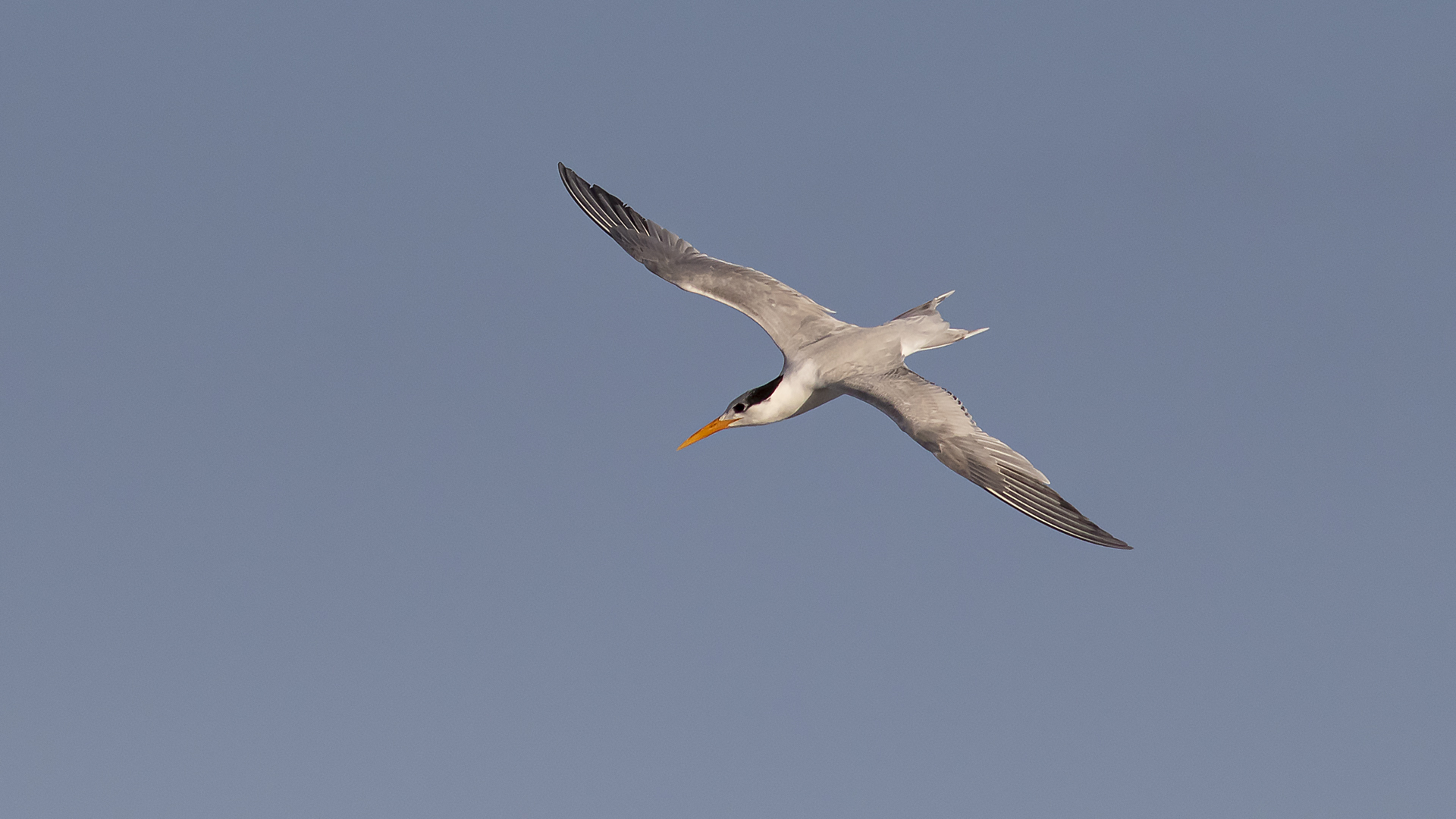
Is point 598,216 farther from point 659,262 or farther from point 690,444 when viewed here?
point 690,444

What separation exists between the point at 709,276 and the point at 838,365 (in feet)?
13.4

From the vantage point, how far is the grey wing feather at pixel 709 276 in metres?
24.2

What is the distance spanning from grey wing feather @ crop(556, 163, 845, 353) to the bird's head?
0.97 m

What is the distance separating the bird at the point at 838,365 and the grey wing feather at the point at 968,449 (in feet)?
0.04

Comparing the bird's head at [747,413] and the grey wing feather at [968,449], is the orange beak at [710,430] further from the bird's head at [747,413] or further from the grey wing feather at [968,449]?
the grey wing feather at [968,449]

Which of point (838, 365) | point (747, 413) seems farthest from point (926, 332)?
point (747, 413)

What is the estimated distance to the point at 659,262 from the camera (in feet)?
85.2

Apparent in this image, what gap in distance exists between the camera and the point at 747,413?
23.1 meters

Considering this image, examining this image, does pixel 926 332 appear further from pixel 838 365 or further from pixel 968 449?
pixel 968 449

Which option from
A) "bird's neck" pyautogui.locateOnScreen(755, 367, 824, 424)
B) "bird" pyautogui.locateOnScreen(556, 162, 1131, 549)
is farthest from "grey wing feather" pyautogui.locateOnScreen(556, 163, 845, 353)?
"bird's neck" pyautogui.locateOnScreen(755, 367, 824, 424)

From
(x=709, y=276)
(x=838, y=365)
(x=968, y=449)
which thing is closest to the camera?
(x=968, y=449)

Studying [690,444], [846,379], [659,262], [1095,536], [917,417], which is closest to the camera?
[1095,536]

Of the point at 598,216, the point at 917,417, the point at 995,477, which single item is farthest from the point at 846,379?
the point at 598,216

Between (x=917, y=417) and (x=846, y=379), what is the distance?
177 centimetres
